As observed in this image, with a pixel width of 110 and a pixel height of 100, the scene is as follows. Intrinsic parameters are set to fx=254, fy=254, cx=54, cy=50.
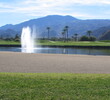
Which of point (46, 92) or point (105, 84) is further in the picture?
point (105, 84)

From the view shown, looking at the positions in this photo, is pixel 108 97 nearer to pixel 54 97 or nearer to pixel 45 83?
pixel 54 97

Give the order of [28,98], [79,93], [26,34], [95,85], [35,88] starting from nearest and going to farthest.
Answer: [28,98] → [79,93] → [35,88] → [95,85] → [26,34]

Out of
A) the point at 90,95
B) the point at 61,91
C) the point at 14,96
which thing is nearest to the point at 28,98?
the point at 14,96

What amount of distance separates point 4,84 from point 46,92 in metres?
1.96

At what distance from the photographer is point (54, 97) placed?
Answer: 7.69 m

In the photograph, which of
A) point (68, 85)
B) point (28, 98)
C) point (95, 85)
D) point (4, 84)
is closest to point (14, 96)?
point (28, 98)

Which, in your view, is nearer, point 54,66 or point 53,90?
point 53,90

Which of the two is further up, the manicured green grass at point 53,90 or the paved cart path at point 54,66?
the manicured green grass at point 53,90

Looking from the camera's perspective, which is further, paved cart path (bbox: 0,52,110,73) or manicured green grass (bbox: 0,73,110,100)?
paved cart path (bbox: 0,52,110,73)

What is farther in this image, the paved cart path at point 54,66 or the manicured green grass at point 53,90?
the paved cart path at point 54,66

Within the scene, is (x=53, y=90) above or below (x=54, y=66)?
above

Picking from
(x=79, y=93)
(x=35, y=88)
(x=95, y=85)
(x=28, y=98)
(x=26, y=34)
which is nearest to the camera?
(x=28, y=98)

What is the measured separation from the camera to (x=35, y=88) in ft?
29.2

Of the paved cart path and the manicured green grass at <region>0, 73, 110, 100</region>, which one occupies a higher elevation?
the manicured green grass at <region>0, 73, 110, 100</region>
